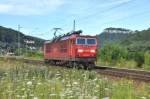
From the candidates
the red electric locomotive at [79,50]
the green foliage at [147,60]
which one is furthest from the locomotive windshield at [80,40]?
the green foliage at [147,60]

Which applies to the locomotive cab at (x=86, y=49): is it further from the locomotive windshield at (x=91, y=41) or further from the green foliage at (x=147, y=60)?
the green foliage at (x=147, y=60)

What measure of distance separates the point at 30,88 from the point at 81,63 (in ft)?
78.6

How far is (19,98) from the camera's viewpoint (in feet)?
33.1

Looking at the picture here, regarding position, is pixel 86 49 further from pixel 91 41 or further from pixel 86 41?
pixel 91 41

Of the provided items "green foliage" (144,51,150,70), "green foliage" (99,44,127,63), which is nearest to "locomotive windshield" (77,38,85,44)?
"green foliage" (144,51,150,70)

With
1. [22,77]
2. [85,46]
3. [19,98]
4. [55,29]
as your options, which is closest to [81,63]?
[85,46]

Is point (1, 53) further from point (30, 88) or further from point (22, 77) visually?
point (30, 88)

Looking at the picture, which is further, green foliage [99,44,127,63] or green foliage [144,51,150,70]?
green foliage [99,44,127,63]

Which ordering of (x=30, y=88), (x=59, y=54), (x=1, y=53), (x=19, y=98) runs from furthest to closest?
1. (x=59, y=54)
2. (x=1, y=53)
3. (x=30, y=88)
4. (x=19, y=98)

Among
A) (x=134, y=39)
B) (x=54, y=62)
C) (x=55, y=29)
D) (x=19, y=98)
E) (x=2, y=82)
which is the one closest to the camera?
(x=19, y=98)

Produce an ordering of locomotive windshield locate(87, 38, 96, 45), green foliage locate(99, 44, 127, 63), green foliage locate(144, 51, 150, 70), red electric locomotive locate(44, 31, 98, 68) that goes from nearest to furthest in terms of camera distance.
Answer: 1. red electric locomotive locate(44, 31, 98, 68)
2. locomotive windshield locate(87, 38, 96, 45)
3. green foliage locate(144, 51, 150, 70)
4. green foliage locate(99, 44, 127, 63)

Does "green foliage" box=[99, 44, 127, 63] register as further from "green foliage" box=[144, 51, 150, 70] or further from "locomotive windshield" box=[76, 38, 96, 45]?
"locomotive windshield" box=[76, 38, 96, 45]

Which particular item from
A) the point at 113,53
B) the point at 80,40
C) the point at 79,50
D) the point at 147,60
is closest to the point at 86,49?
the point at 79,50

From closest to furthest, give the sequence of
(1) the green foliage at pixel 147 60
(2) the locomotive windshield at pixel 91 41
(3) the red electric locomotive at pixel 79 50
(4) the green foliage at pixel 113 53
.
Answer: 1. (3) the red electric locomotive at pixel 79 50
2. (2) the locomotive windshield at pixel 91 41
3. (1) the green foliage at pixel 147 60
4. (4) the green foliage at pixel 113 53
